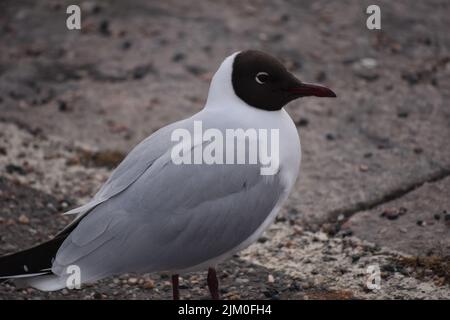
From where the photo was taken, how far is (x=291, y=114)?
20.7 feet

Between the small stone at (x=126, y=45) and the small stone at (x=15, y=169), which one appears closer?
the small stone at (x=15, y=169)

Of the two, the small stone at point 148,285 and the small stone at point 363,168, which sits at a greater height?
the small stone at point 363,168

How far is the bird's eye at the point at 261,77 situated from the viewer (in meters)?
4.09

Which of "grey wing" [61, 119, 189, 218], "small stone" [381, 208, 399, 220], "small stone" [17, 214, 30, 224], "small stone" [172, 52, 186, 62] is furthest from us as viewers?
"small stone" [172, 52, 186, 62]

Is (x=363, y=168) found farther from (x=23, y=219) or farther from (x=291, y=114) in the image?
(x=23, y=219)

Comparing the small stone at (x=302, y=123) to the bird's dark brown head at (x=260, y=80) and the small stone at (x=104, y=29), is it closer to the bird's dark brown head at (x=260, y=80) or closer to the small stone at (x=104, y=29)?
the bird's dark brown head at (x=260, y=80)

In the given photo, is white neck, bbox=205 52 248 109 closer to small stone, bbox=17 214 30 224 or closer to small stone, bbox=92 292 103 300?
small stone, bbox=92 292 103 300

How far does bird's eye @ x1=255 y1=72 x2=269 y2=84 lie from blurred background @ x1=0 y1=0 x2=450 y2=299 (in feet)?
3.71

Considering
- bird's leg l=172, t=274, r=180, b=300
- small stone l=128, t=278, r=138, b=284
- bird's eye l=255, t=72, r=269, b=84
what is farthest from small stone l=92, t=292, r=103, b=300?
bird's eye l=255, t=72, r=269, b=84

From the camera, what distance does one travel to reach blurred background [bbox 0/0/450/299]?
4586 mm

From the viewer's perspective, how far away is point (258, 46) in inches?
283

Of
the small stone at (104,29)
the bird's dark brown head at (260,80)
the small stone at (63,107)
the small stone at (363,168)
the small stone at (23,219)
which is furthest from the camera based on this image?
the small stone at (104,29)

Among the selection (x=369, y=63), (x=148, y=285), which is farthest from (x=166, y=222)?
(x=369, y=63)

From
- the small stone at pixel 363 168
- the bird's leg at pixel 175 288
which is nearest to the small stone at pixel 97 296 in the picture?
the bird's leg at pixel 175 288
